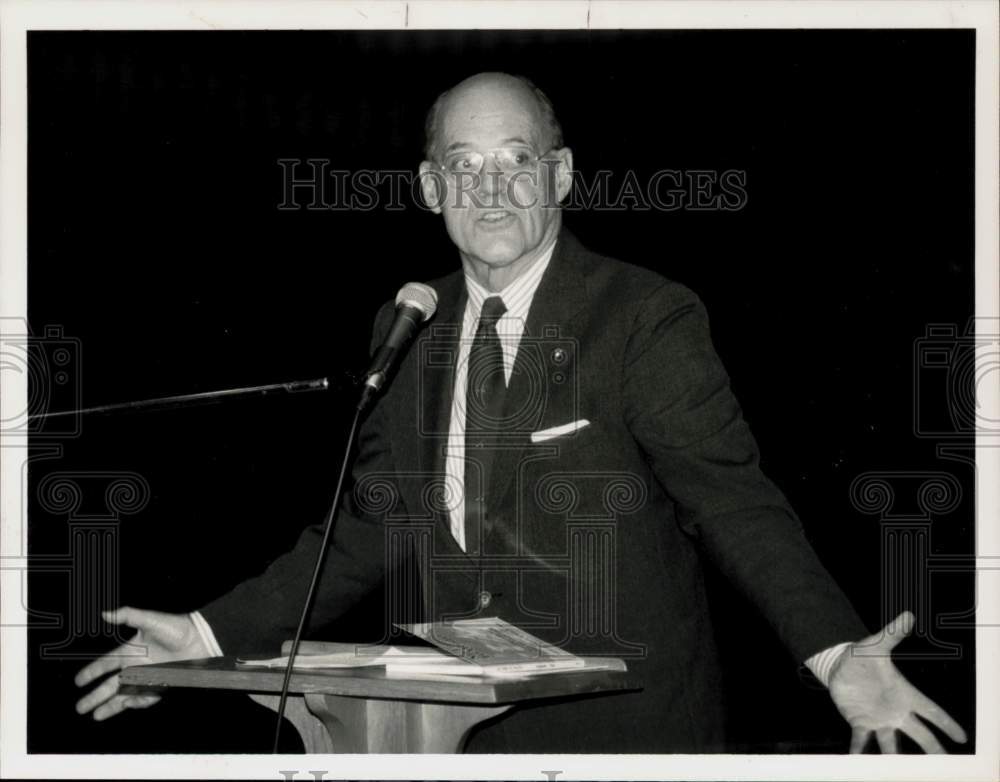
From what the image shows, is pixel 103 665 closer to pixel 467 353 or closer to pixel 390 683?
pixel 467 353

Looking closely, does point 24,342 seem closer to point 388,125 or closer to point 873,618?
point 388,125

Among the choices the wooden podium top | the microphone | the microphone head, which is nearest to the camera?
the wooden podium top

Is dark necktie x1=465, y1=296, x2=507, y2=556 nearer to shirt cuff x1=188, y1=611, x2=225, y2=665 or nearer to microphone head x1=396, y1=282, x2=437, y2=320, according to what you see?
microphone head x1=396, y1=282, x2=437, y2=320

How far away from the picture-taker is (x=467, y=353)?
3100 mm

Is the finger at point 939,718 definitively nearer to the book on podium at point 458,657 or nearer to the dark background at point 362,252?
the dark background at point 362,252

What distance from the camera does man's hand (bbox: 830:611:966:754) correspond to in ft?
8.95

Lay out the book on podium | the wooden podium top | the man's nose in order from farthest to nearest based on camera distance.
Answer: the man's nose → the book on podium → the wooden podium top

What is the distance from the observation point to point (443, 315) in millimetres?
3133

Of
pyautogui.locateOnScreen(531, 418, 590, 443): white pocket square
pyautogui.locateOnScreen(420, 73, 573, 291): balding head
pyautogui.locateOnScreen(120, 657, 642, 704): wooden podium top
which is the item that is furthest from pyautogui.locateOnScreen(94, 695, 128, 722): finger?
pyautogui.locateOnScreen(420, 73, 573, 291): balding head

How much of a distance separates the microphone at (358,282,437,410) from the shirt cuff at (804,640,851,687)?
1073 millimetres

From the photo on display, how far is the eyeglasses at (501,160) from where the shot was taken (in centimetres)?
307

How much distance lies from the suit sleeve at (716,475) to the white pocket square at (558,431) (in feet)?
0.36

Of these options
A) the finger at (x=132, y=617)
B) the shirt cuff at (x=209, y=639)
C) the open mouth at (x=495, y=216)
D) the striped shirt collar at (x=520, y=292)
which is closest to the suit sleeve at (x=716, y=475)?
the striped shirt collar at (x=520, y=292)

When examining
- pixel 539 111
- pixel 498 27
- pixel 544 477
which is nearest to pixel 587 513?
pixel 544 477
